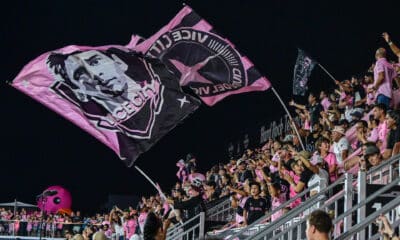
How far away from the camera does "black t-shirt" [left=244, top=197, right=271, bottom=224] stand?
11438 millimetres

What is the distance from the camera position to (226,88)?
1428 centimetres

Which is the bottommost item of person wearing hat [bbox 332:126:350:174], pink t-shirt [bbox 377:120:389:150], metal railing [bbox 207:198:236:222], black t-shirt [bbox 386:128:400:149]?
black t-shirt [bbox 386:128:400:149]

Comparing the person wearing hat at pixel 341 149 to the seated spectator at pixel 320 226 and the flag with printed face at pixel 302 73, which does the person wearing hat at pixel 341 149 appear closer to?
the seated spectator at pixel 320 226

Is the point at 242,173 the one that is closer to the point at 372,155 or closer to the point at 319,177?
the point at 319,177

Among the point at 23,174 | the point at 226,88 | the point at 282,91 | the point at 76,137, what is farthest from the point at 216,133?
the point at 226,88

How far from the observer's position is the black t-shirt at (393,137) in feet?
29.9

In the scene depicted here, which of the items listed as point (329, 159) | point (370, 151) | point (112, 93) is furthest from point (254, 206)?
point (112, 93)

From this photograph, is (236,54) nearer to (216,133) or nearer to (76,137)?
(216,133)

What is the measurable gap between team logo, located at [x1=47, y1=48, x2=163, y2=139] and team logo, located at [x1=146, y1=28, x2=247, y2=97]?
77 cm

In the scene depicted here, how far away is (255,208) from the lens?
11.5m

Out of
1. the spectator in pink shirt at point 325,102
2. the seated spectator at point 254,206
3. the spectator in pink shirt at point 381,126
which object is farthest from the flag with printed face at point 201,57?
the spectator in pink shirt at point 381,126

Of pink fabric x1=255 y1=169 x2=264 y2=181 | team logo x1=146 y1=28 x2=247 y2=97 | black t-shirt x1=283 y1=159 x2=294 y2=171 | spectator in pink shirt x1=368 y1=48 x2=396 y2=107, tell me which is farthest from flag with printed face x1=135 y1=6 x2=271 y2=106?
spectator in pink shirt x1=368 y1=48 x2=396 y2=107

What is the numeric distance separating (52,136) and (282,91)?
1547 cm

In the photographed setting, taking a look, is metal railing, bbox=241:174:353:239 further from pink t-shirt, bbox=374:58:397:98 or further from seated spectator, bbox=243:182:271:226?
pink t-shirt, bbox=374:58:397:98
